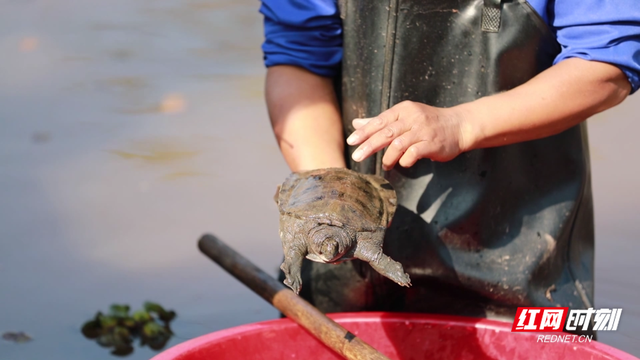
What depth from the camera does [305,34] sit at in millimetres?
1758

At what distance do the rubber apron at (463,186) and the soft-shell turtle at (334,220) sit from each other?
0.95ft

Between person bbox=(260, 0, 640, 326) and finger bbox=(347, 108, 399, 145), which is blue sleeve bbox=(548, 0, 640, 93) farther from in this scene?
finger bbox=(347, 108, 399, 145)

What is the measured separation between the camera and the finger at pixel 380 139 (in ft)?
4.10

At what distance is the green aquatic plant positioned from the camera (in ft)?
8.32

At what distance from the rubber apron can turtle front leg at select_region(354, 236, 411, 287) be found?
1.60 feet

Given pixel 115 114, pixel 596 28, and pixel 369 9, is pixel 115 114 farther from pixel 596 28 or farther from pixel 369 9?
pixel 596 28

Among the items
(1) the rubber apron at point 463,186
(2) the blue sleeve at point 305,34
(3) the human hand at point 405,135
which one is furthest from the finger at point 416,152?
(2) the blue sleeve at point 305,34

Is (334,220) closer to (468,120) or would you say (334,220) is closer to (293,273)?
(293,273)

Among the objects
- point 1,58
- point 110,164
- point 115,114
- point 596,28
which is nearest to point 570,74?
point 596,28

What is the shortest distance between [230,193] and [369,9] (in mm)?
2125

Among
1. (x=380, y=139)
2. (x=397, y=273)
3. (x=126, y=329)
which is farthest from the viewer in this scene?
(x=126, y=329)

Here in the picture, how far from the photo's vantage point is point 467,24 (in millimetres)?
1531

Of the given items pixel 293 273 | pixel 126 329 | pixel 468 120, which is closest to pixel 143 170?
pixel 126 329

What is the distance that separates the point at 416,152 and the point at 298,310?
18.8 inches
